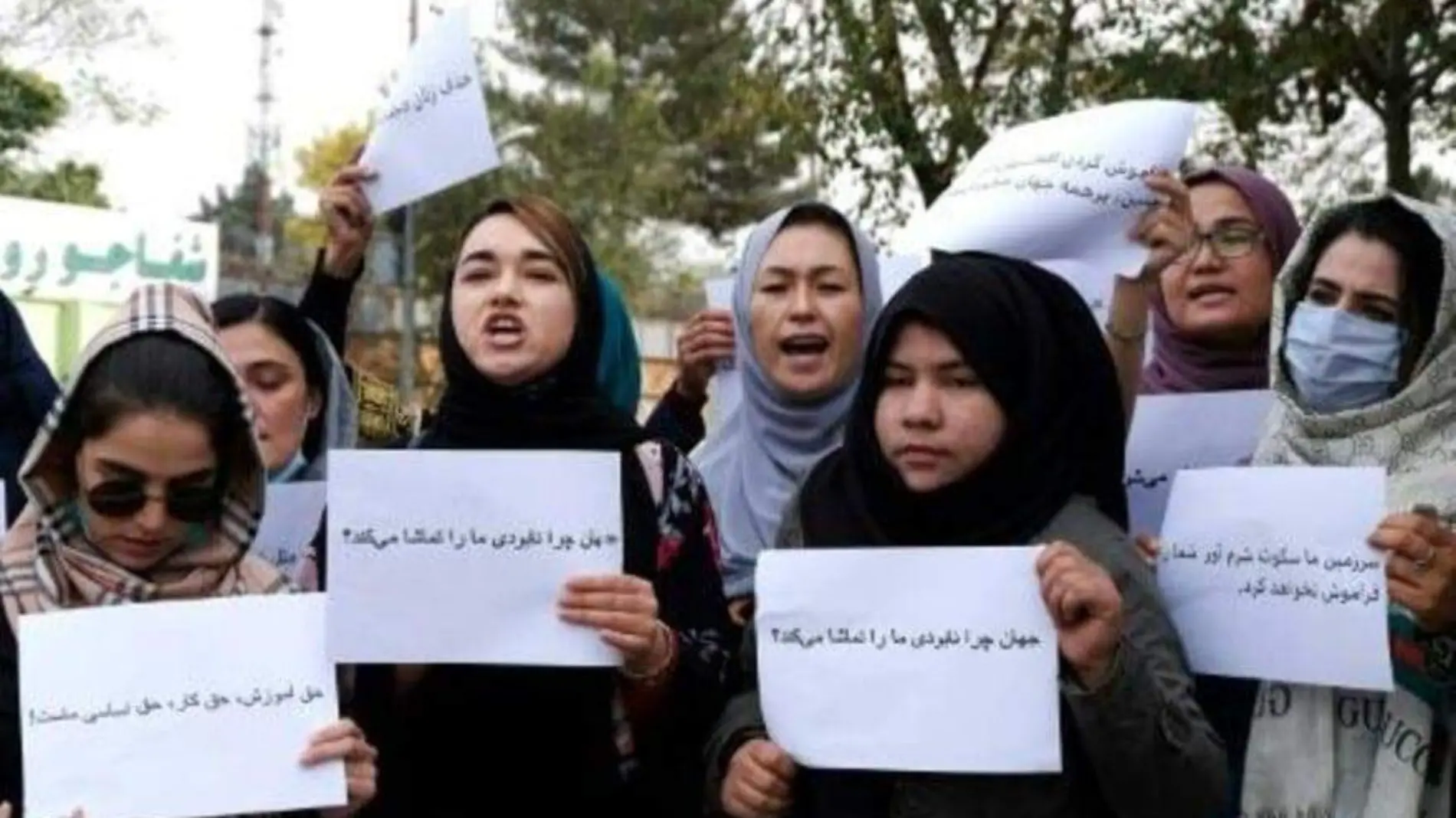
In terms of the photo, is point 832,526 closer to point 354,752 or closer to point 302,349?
point 354,752

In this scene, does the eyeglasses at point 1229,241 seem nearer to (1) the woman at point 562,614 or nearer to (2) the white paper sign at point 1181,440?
(2) the white paper sign at point 1181,440

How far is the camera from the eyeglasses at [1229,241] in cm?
337

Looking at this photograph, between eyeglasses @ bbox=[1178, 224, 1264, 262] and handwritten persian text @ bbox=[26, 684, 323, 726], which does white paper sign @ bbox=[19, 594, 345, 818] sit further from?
eyeglasses @ bbox=[1178, 224, 1264, 262]

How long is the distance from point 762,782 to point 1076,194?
1161mm

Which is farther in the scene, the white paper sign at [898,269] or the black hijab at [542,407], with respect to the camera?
the white paper sign at [898,269]

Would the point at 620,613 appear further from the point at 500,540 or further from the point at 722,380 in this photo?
the point at 722,380

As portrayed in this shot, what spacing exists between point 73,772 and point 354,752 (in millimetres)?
322

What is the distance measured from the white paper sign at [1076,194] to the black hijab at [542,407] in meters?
0.67

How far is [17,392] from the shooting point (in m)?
3.61

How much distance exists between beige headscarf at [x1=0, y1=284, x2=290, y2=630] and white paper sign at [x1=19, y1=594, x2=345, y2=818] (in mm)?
74

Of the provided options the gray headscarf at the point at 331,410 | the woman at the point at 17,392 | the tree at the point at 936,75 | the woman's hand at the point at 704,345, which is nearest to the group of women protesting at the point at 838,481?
the gray headscarf at the point at 331,410

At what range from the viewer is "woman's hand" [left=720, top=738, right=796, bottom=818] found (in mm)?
2518

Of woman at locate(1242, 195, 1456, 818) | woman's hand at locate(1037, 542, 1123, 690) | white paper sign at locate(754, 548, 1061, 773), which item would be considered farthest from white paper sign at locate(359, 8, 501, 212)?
woman's hand at locate(1037, 542, 1123, 690)

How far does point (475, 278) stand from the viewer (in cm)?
284
